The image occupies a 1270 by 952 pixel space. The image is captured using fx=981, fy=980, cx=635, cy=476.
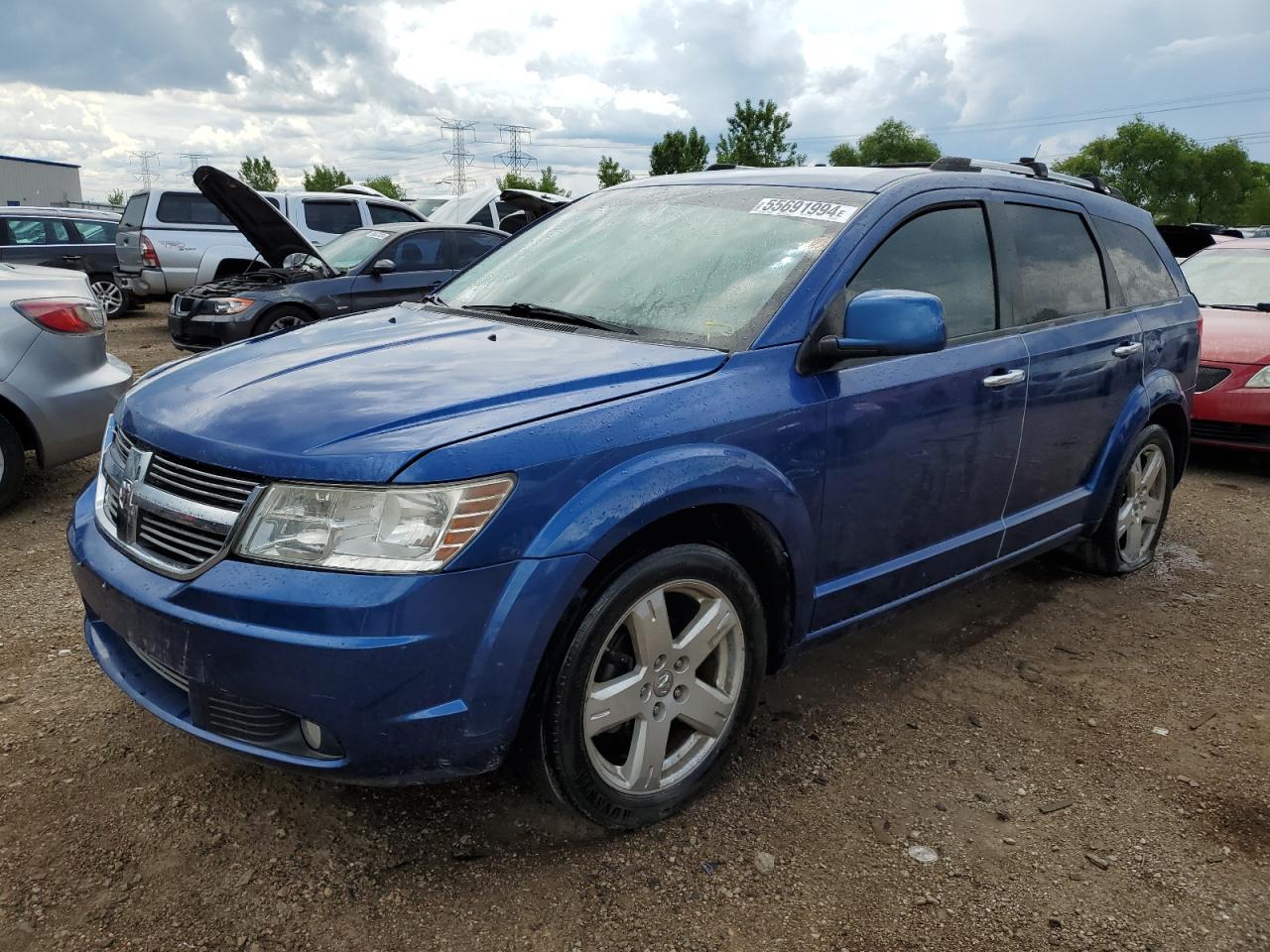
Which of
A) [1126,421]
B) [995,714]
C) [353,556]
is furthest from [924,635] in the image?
[353,556]

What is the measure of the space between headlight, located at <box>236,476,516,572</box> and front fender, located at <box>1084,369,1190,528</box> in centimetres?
295

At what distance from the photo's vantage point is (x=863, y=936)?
2256 mm

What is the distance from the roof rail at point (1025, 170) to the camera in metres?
3.59

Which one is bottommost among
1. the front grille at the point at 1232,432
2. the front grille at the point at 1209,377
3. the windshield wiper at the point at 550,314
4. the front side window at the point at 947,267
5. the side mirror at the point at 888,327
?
the front grille at the point at 1232,432

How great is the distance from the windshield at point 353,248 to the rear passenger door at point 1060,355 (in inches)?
295

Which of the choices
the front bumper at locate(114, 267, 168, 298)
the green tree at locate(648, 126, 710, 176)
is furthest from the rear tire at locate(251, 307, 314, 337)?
the green tree at locate(648, 126, 710, 176)

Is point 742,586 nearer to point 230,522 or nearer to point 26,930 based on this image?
point 230,522

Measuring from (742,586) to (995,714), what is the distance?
50.6 inches

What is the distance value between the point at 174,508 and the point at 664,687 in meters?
1.26

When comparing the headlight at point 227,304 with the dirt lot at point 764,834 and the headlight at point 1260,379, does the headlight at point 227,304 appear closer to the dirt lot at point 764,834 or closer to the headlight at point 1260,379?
the dirt lot at point 764,834

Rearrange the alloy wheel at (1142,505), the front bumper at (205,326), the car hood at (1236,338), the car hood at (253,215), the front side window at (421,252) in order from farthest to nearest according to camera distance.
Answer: the front side window at (421,252) → the front bumper at (205,326) → the car hood at (253,215) → the car hood at (1236,338) → the alloy wheel at (1142,505)

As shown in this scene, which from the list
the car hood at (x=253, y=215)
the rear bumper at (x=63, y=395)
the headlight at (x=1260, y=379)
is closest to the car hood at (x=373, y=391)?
the rear bumper at (x=63, y=395)

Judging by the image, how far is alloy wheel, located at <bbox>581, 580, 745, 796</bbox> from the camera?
94.4 inches

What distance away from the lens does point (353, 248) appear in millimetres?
10250
